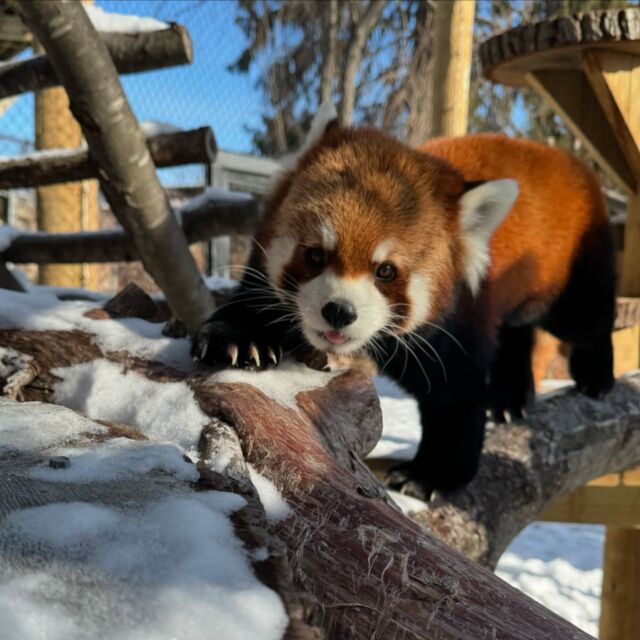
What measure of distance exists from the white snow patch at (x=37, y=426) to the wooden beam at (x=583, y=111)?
2.70 m

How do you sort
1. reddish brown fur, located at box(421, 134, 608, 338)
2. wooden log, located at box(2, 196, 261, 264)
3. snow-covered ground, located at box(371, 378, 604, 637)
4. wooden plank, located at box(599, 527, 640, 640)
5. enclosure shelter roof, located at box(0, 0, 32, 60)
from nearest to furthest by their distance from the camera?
reddish brown fur, located at box(421, 134, 608, 338), wooden log, located at box(2, 196, 261, 264), wooden plank, located at box(599, 527, 640, 640), enclosure shelter roof, located at box(0, 0, 32, 60), snow-covered ground, located at box(371, 378, 604, 637)

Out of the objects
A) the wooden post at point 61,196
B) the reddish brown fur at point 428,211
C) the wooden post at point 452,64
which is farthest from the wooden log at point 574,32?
the wooden post at point 61,196

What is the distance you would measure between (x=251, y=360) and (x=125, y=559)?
2.81ft

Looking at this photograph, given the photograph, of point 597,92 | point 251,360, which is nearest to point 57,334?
point 251,360

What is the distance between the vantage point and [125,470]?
0.88 metres

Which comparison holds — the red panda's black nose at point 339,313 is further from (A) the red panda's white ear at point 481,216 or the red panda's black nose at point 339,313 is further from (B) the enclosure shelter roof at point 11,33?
(B) the enclosure shelter roof at point 11,33

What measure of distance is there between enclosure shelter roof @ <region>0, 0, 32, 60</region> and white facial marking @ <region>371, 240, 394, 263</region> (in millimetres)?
2838

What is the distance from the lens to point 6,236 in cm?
326

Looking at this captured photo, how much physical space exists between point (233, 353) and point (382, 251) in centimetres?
46

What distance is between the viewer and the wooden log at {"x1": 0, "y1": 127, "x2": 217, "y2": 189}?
8.68 ft

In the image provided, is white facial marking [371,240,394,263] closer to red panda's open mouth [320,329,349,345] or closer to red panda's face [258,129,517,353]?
red panda's face [258,129,517,353]

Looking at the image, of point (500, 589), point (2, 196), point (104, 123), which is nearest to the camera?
point (500, 589)

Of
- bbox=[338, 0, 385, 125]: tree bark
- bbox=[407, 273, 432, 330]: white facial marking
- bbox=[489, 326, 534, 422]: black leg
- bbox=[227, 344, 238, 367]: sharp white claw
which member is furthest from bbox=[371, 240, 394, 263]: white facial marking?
bbox=[338, 0, 385, 125]: tree bark

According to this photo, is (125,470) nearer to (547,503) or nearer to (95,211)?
(547,503)
